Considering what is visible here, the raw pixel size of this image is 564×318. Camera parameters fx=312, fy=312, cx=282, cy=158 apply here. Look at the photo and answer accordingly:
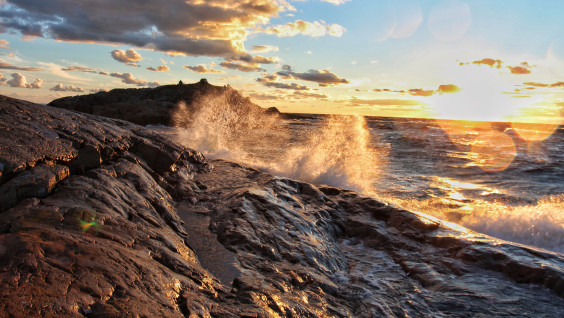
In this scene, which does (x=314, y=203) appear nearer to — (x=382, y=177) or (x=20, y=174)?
(x=20, y=174)

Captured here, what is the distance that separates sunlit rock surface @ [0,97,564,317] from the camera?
6.08 ft

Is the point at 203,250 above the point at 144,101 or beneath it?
A: beneath

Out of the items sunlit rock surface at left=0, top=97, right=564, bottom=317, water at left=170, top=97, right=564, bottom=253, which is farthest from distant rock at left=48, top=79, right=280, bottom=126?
sunlit rock surface at left=0, top=97, right=564, bottom=317

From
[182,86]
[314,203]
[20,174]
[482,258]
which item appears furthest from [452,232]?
[182,86]

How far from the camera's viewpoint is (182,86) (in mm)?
46500

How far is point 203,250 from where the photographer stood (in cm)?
339

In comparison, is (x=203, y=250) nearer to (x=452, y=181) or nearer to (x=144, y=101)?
(x=452, y=181)

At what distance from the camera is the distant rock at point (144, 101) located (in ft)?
99.8

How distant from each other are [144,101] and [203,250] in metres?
34.4

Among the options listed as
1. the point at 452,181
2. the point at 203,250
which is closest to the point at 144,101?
the point at 452,181

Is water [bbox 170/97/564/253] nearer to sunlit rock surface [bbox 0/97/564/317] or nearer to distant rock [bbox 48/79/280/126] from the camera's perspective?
sunlit rock surface [bbox 0/97/564/317]

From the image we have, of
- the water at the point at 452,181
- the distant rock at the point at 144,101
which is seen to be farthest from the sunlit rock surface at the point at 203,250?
the distant rock at the point at 144,101

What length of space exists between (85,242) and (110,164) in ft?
7.19

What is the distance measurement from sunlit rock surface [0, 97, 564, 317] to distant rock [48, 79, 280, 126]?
89.8 ft
